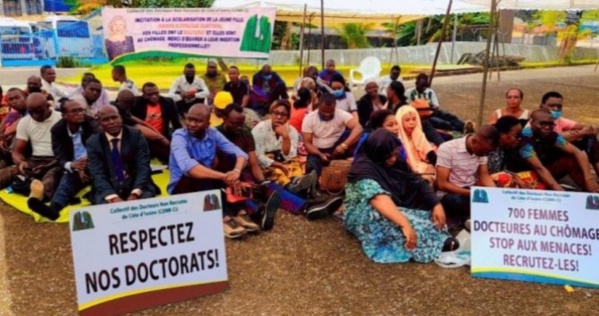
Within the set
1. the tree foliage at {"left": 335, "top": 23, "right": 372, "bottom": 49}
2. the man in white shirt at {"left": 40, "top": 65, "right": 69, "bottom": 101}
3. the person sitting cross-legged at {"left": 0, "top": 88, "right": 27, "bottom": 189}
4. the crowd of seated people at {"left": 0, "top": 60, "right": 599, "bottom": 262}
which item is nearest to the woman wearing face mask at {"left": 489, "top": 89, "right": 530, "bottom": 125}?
the crowd of seated people at {"left": 0, "top": 60, "right": 599, "bottom": 262}

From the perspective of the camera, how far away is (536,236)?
389 cm

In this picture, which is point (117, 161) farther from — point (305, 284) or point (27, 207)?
point (305, 284)

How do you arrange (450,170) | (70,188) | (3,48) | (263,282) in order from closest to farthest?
(263,282) → (450,170) → (70,188) → (3,48)

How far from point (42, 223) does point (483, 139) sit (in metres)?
4.00

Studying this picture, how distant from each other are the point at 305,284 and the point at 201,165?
54.8 inches

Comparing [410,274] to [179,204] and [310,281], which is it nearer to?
[310,281]

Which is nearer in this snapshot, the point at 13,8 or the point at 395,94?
the point at 395,94

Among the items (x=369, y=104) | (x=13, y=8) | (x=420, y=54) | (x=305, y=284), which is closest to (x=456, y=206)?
(x=305, y=284)

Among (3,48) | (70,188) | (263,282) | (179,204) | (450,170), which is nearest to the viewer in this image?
(179,204)

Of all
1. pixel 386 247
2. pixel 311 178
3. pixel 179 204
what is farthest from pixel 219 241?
pixel 311 178

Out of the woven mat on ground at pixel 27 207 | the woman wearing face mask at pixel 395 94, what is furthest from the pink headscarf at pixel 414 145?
the woven mat on ground at pixel 27 207

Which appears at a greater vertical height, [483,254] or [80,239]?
[80,239]

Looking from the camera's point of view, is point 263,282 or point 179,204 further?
point 263,282

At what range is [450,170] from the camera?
4816 mm
